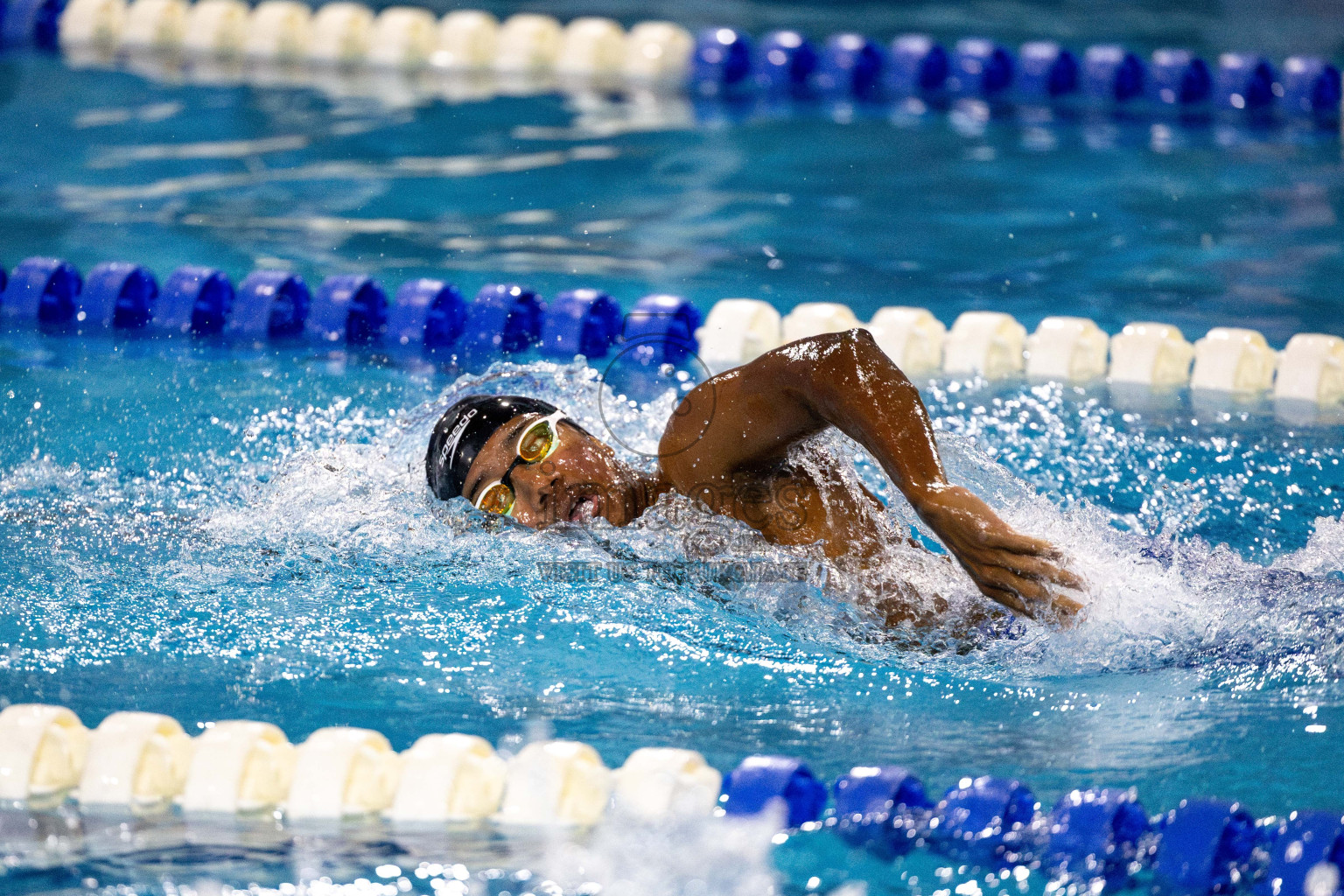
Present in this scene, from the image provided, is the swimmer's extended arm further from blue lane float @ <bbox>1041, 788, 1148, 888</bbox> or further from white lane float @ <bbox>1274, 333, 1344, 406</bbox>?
white lane float @ <bbox>1274, 333, 1344, 406</bbox>

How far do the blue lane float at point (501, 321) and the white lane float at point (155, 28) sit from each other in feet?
14.3

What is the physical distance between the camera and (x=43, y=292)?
15.6ft

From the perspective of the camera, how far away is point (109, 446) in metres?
3.77

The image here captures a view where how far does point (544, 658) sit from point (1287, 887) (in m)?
1.31

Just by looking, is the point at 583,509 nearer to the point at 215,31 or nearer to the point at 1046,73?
the point at 1046,73

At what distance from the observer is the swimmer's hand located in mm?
2104

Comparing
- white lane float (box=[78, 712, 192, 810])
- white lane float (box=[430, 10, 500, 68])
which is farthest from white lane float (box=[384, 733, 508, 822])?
white lane float (box=[430, 10, 500, 68])

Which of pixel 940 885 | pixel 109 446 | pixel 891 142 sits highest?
pixel 891 142

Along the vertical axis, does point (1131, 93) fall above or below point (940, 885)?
above

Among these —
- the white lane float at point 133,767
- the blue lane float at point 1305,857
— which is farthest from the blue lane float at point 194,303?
the blue lane float at point 1305,857

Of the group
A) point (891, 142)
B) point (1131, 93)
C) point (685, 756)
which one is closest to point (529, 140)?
point (891, 142)

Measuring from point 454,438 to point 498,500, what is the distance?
0.17 meters

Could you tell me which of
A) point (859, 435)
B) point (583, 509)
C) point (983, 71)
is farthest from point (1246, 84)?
point (859, 435)

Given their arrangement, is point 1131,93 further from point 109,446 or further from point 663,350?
point 109,446
